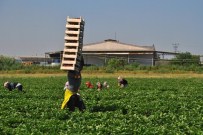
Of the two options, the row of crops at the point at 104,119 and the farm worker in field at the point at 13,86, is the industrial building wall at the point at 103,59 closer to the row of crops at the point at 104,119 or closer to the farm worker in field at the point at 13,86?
the farm worker in field at the point at 13,86

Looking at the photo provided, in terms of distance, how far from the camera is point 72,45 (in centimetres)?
1534

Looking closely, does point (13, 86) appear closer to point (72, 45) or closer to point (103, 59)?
point (72, 45)

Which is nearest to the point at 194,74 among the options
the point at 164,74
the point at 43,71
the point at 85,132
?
the point at 164,74

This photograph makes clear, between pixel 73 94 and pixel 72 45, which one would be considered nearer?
pixel 72 45

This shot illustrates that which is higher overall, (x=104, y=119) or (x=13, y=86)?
(x=13, y=86)

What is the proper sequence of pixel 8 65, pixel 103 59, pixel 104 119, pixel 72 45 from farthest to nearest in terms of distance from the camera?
1. pixel 103 59
2. pixel 8 65
3. pixel 72 45
4. pixel 104 119

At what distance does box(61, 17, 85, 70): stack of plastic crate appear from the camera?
15234 millimetres

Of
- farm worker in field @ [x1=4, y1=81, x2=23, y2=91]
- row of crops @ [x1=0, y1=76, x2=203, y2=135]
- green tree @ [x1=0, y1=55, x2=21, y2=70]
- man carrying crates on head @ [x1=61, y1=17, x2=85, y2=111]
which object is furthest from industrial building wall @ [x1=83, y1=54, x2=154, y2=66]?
man carrying crates on head @ [x1=61, y1=17, x2=85, y2=111]

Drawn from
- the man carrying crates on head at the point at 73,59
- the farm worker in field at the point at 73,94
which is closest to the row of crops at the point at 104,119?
the farm worker in field at the point at 73,94

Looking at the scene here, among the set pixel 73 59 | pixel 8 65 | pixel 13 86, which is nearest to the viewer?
pixel 73 59

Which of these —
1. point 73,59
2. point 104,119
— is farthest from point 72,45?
point 104,119

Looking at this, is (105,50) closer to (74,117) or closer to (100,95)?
(100,95)

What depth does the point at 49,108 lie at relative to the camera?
51.4ft

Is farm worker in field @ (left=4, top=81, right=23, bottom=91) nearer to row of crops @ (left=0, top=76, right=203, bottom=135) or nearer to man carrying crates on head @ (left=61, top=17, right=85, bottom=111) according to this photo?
row of crops @ (left=0, top=76, right=203, bottom=135)
